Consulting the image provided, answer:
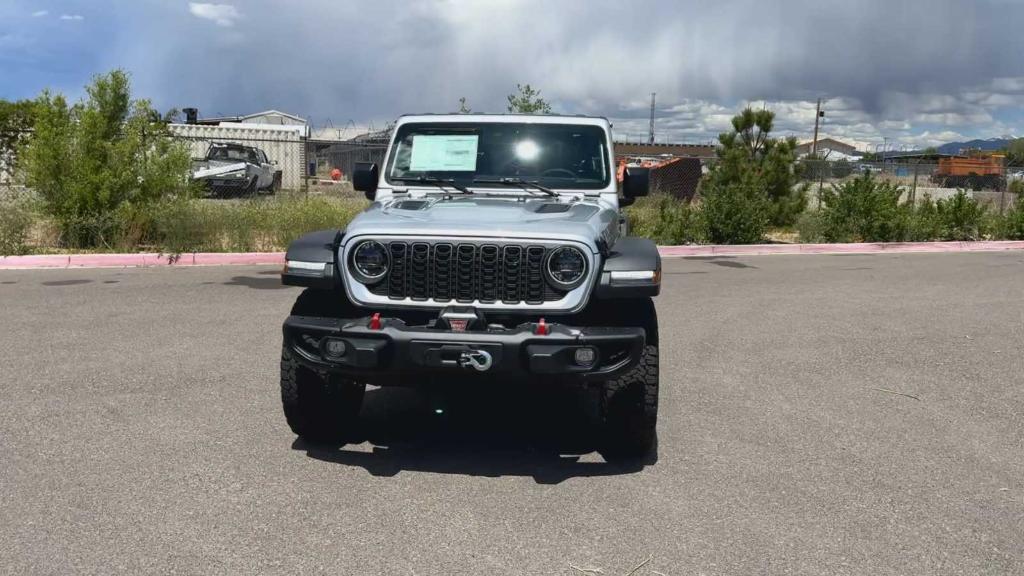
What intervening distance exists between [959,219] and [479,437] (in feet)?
55.4

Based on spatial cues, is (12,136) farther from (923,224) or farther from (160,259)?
(923,224)

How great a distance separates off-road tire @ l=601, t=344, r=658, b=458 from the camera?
14.7 feet

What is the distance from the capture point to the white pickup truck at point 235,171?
20828 millimetres

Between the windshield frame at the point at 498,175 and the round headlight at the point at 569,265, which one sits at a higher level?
the windshield frame at the point at 498,175

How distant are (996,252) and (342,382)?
15.9 m

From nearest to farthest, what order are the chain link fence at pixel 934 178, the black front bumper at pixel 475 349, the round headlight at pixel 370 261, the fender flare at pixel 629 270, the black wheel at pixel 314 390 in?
the black front bumper at pixel 475 349 < the fender flare at pixel 629 270 < the round headlight at pixel 370 261 < the black wheel at pixel 314 390 < the chain link fence at pixel 934 178

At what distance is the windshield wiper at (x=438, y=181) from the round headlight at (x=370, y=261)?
122 cm

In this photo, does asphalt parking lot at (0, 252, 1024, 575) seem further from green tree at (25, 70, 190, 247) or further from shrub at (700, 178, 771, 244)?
shrub at (700, 178, 771, 244)

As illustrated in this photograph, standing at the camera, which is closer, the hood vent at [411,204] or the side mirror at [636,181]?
the hood vent at [411,204]

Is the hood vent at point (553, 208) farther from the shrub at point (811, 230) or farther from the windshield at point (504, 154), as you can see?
the shrub at point (811, 230)

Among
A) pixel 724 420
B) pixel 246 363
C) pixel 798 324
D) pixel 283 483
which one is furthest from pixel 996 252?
pixel 283 483

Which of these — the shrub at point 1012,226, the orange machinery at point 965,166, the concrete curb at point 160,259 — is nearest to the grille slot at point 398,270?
the concrete curb at point 160,259

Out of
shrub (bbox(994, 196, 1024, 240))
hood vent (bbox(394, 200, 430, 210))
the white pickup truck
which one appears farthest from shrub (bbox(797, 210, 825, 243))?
hood vent (bbox(394, 200, 430, 210))

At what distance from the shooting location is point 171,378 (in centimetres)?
626
